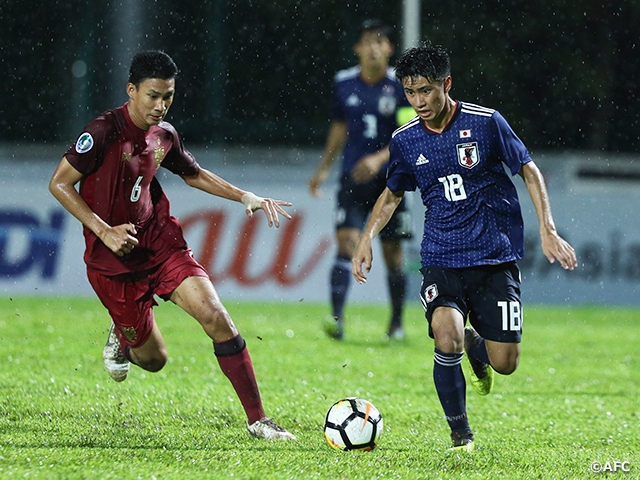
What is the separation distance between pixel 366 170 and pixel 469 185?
353 centimetres

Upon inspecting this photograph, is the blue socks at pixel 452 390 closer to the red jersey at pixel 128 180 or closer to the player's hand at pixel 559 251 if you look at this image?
the player's hand at pixel 559 251

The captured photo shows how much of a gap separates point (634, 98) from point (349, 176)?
8813 mm

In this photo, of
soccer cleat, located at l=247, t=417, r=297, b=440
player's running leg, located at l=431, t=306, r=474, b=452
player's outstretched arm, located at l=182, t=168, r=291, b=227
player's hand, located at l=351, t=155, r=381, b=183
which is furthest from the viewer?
player's hand, located at l=351, t=155, r=381, b=183

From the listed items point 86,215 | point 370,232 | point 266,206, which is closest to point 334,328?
point 266,206

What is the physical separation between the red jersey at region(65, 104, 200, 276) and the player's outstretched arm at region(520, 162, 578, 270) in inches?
69.7

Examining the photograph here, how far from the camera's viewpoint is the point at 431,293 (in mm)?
5312

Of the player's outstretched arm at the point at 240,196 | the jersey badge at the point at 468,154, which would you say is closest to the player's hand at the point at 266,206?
the player's outstretched arm at the point at 240,196

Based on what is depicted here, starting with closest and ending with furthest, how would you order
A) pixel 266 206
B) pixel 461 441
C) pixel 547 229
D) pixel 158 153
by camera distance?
pixel 547 229, pixel 461 441, pixel 266 206, pixel 158 153

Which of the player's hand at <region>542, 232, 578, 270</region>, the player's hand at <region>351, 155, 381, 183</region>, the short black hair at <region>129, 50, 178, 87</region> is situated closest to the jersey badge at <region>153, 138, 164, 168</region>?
the short black hair at <region>129, 50, 178, 87</region>

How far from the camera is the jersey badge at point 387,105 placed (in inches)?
372

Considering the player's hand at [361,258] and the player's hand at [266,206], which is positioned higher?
the player's hand at [266,206]

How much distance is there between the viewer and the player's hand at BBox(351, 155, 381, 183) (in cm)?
883

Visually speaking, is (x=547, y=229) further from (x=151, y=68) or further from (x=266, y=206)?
(x=151, y=68)

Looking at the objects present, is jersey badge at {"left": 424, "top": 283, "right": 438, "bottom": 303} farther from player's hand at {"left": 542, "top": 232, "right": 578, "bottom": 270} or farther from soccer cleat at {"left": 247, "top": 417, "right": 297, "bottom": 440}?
soccer cleat at {"left": 247, "top": 417, "right": 297, "bottom": 440}
